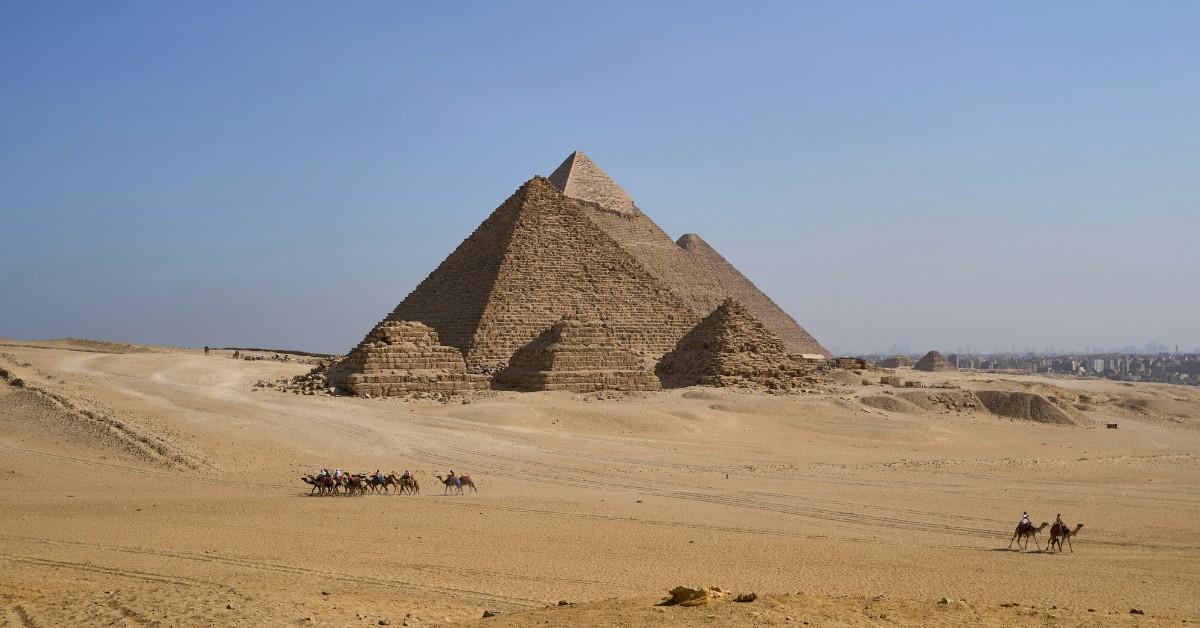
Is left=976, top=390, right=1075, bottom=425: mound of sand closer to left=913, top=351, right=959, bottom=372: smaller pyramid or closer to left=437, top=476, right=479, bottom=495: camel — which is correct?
left=437, top=476, right=479, bottom=495: camel

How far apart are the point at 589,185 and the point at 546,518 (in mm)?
41910

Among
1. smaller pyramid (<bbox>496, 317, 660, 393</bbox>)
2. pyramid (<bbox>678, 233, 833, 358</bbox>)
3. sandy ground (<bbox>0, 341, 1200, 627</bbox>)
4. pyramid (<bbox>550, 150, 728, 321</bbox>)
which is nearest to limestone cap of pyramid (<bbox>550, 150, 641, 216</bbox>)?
pyramid (<bbox>550, 150, 728, 321</bbox>)

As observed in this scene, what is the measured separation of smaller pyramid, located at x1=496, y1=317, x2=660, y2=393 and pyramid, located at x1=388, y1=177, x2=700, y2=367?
5.16 meters

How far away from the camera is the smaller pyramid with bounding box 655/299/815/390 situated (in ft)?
105

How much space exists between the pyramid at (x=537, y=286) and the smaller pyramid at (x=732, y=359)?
4875 mm

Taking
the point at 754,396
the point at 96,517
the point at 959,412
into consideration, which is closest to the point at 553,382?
the point at 754,396

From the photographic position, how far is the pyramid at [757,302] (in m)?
58.1

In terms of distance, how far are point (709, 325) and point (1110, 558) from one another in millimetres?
23417

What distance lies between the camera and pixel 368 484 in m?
13.8

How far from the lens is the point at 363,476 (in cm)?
1374

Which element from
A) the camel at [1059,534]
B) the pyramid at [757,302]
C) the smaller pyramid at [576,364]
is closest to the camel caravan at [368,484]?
the camel at [1059,534]

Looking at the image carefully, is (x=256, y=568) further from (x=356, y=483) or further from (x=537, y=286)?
(x=537, y=286)

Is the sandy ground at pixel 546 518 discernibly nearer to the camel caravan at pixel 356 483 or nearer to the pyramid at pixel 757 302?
the camel caravan at pixel 356 483

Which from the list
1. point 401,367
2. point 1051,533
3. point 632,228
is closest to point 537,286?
point 401,367
